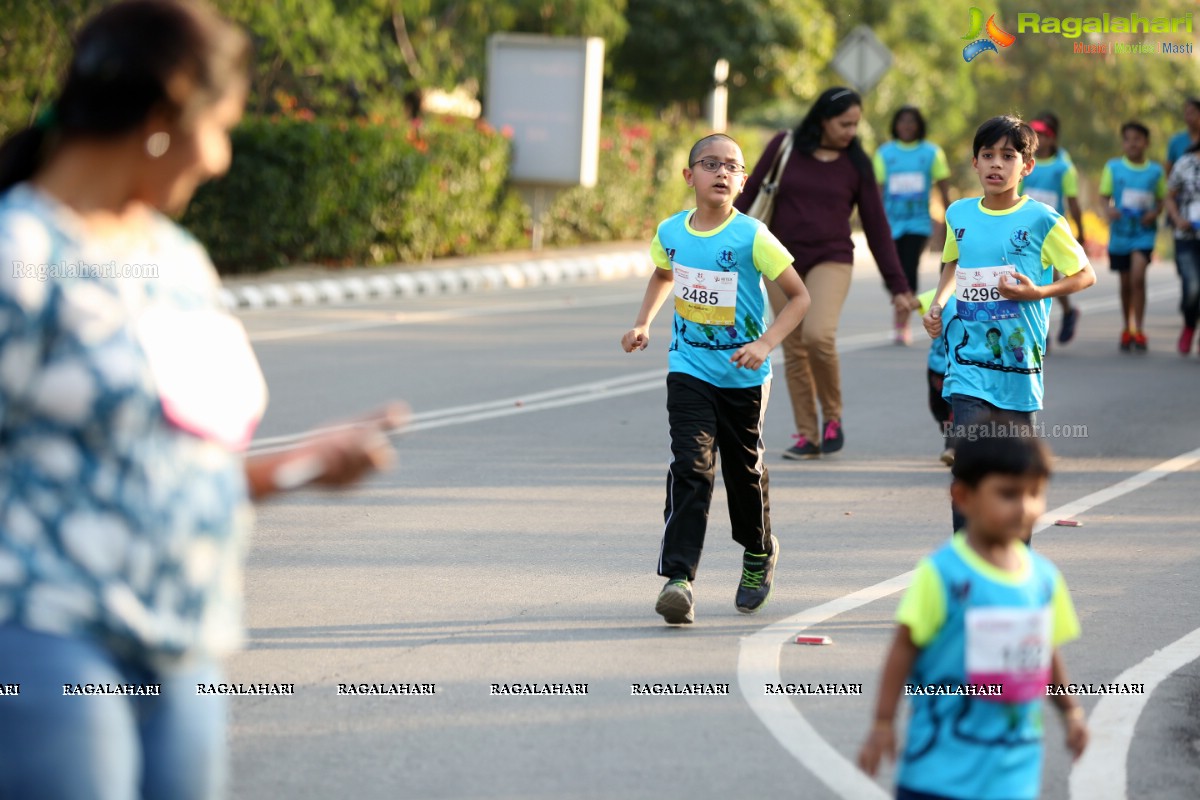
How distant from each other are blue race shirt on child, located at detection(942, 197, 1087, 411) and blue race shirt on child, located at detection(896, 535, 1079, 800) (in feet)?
10.3

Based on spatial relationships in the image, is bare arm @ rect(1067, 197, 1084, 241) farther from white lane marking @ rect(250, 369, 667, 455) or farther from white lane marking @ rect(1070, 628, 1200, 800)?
white lane marking @ rect(1070, 628, 1200, 800)

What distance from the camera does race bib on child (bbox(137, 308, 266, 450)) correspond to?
2668 millimetres

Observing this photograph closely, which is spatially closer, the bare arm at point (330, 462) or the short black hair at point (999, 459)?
the bare arm at point (330, 462)

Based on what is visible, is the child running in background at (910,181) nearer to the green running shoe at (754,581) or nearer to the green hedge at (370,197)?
the green hedge at (370,197)

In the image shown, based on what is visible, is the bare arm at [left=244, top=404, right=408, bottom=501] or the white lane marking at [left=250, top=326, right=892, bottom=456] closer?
the bare arm at [left=244, top=404, right=408, bottom=501]

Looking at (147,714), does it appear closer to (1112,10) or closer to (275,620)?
(275,620)

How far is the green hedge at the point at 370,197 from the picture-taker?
20.1 meters

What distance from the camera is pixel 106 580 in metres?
2.63

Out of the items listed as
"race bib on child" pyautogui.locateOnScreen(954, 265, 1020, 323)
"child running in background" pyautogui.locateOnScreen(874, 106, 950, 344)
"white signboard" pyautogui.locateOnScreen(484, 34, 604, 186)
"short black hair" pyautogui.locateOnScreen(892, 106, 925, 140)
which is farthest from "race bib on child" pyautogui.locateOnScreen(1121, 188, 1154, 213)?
"white signboard" pyautogui.locateOnScreen(484, 34, 604, 186)

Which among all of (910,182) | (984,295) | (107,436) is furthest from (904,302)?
(107,436)

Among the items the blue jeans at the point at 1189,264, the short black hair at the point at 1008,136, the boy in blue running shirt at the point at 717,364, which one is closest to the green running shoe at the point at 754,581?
the boy in blue running shirt at the point at 717,364

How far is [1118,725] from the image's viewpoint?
5.44 metres

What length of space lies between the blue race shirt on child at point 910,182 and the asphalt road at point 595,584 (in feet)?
6.21

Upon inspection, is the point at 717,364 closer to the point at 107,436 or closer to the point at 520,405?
the point at 107,436
